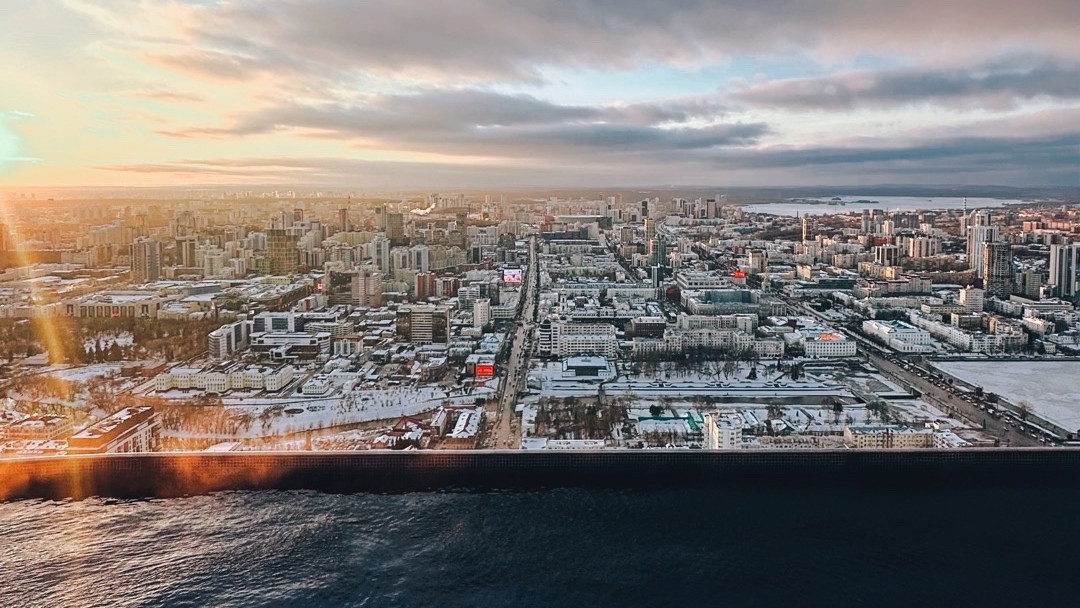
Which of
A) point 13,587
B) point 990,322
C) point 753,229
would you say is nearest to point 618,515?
point 13,587

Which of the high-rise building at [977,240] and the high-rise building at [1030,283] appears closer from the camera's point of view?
the high-rise building at [1030,283]

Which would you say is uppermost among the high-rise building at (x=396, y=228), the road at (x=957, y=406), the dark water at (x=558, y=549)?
the high-rise building at (x=396, y=228)

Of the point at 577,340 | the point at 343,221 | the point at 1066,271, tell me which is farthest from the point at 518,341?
the point at 343,221

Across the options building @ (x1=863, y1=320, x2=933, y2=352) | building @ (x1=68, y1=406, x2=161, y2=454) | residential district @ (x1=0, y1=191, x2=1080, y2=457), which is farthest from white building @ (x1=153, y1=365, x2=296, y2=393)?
building @ (x1=863, y1=320, x2=933, y2=352)

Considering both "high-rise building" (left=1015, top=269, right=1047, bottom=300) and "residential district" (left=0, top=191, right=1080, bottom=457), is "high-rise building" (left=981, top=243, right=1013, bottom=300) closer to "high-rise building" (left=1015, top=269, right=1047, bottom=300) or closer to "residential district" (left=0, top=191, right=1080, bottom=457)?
"residential district" (left=0, top=191, right=1080, bottom=457)

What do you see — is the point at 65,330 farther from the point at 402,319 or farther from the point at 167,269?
the point at 167,269

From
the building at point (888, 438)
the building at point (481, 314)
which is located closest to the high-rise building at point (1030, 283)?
the building at point (481, 314)

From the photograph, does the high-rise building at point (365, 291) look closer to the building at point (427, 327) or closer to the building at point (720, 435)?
the building at point (427, 327)
